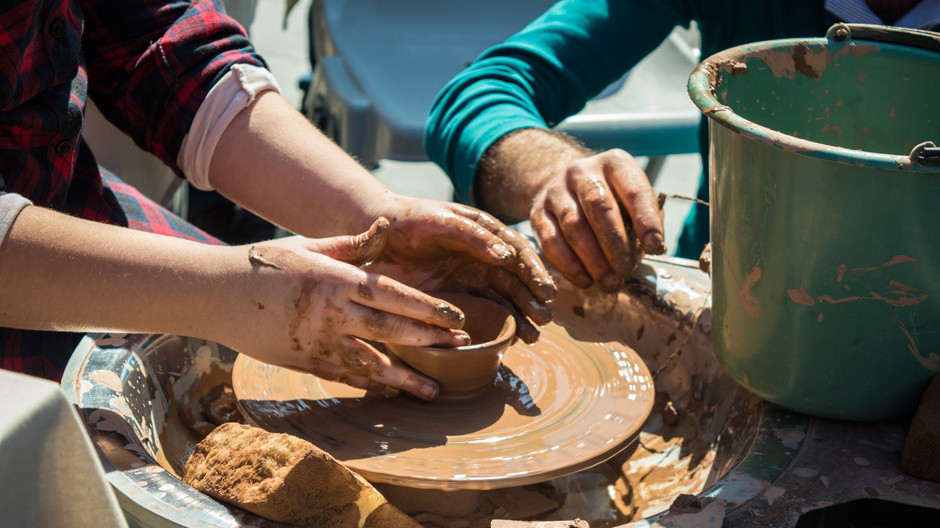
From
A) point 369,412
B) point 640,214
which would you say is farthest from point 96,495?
point 640,214

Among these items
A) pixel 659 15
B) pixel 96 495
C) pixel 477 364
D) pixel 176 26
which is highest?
pixel 96 495

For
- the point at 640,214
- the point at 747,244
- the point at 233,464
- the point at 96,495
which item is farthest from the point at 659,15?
the point at 96,495

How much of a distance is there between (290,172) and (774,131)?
3.27ft

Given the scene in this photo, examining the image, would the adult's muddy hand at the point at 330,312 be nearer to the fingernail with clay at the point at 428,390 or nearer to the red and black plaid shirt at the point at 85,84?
the fingernail with clay at the point at 428,390

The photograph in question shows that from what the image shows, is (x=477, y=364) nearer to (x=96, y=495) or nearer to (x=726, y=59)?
(x=726, y=59)

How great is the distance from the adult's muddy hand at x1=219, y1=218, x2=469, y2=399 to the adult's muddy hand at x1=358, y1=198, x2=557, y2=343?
19 cm

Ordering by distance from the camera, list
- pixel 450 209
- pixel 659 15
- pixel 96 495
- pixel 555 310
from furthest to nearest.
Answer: pixel 659 15 < pixel 555 310 < pixel 450 209 < pixel 96 495

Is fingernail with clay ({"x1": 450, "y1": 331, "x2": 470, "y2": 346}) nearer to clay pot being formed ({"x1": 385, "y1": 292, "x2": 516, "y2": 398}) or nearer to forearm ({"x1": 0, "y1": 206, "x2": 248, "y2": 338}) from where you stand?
clay pot being formed ({"x1": 385, "y1": 292, "x2": 516, "y2": 398})

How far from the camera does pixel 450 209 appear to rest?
5.14 ft

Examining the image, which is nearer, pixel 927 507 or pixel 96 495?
Answer: pixel 96 495

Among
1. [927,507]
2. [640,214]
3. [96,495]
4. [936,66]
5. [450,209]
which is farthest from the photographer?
[640,214]

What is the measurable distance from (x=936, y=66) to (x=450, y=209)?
851mm

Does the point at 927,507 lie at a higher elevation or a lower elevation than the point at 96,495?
lower

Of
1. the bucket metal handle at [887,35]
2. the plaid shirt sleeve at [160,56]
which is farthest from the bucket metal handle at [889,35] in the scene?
the plaid shirt sleeve at [160,56]
